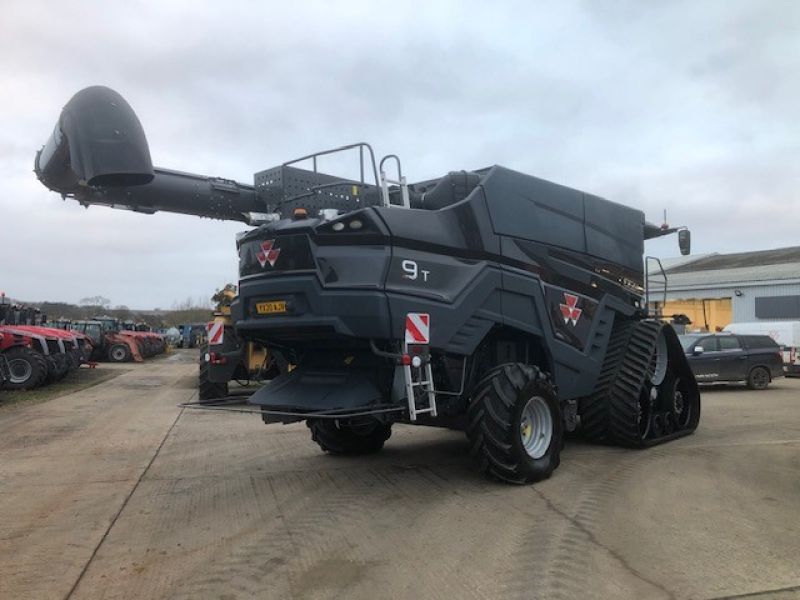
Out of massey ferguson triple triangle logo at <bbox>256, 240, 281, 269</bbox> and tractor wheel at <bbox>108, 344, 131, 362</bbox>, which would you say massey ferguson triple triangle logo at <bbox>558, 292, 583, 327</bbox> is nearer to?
massey ferguson triple triangle logo at <bbox>256, 240, 281, 269</bbox>

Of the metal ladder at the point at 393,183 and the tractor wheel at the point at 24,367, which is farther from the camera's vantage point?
the tractor wheel at the point at 24,367

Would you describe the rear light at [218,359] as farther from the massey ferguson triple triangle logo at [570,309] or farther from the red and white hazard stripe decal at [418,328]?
the red and white hazard stripe decal at [418,328]

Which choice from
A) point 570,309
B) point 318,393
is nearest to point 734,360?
point 570,309

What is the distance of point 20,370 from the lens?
674 inches

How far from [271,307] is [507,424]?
2420 mm

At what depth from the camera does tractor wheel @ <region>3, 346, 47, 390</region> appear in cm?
1695

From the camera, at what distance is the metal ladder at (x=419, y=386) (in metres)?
5.60

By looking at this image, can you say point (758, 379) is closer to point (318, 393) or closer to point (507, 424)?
point (507, 424)

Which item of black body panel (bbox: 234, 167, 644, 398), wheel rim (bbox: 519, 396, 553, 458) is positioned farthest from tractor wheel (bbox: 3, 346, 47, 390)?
wheel rim (bbox: 519, 396, 553, 458)

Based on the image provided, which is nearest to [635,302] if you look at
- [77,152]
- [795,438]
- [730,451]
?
[730,451]

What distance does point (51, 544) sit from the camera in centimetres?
488

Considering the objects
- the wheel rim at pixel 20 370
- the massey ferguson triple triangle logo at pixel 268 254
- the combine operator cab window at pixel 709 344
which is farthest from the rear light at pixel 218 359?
the combine operator cab window at pixel 709 344

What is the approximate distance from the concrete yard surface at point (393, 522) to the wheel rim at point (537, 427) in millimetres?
382

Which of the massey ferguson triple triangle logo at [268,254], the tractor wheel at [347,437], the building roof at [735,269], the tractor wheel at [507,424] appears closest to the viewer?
the massey ferguson triple triangle logo at [268,254]
